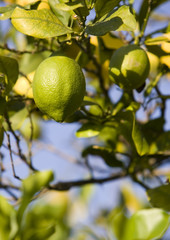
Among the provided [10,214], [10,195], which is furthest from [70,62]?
[10,195]

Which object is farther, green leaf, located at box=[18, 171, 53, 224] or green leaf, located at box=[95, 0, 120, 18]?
green leaf, located at box=[95, 0, 120, 18]

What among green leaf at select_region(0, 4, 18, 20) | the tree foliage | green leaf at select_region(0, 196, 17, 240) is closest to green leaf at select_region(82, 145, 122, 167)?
the tree foliage

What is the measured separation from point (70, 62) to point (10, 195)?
703mm

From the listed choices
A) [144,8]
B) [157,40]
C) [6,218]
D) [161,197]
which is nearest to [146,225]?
[161,197]

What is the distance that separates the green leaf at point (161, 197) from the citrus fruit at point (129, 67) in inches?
12.3

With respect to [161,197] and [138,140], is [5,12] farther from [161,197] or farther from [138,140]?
[161,197]

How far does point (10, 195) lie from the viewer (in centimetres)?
145

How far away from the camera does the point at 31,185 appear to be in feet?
2.91

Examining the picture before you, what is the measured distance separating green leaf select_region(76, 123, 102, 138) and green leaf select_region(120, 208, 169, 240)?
1.25 ft

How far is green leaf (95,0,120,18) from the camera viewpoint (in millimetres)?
985

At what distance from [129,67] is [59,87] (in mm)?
234

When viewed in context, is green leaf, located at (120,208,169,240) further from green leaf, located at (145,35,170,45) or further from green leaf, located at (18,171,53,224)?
green leaf, located at (145,35,170,45)

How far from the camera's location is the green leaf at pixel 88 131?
49.1 inches

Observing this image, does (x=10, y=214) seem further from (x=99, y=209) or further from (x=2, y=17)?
(x=99, y=209)
